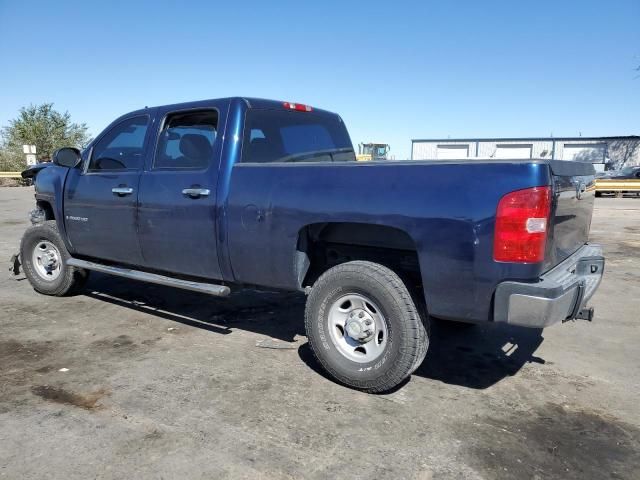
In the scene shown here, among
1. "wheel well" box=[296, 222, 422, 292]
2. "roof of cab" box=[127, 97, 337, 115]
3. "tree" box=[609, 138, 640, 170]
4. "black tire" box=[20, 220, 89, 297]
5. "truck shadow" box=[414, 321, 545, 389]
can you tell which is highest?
"tree" box=[609, 138, 640, 170]

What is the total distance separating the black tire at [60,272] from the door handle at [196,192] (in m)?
2.18

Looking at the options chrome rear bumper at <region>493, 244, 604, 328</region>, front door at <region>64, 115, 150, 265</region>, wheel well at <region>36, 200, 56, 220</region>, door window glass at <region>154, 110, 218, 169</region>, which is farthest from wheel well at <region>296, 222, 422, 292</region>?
wheel well at <region>36, 200, 56, 220</region>

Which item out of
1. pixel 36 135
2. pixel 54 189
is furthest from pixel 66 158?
pixel 36 135

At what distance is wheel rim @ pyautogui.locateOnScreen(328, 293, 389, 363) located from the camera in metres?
3.26

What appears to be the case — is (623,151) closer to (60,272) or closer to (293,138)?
(293,138)

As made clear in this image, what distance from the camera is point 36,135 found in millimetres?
38406

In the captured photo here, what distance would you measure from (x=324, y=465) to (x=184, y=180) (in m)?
2.52

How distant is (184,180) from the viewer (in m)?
4.06

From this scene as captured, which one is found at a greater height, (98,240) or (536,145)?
(536,145)

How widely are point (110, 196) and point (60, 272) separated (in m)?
1.47

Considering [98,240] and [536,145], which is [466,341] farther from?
[536,145]

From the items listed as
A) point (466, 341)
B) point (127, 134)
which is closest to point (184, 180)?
point (127, 134)

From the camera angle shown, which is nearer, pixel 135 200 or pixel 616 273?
pixel 135 200

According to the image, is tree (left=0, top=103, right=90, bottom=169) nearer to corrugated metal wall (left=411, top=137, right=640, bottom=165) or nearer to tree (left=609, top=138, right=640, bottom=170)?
corrugated metal wall (left=411, top=137, right=640, bottom=165)
